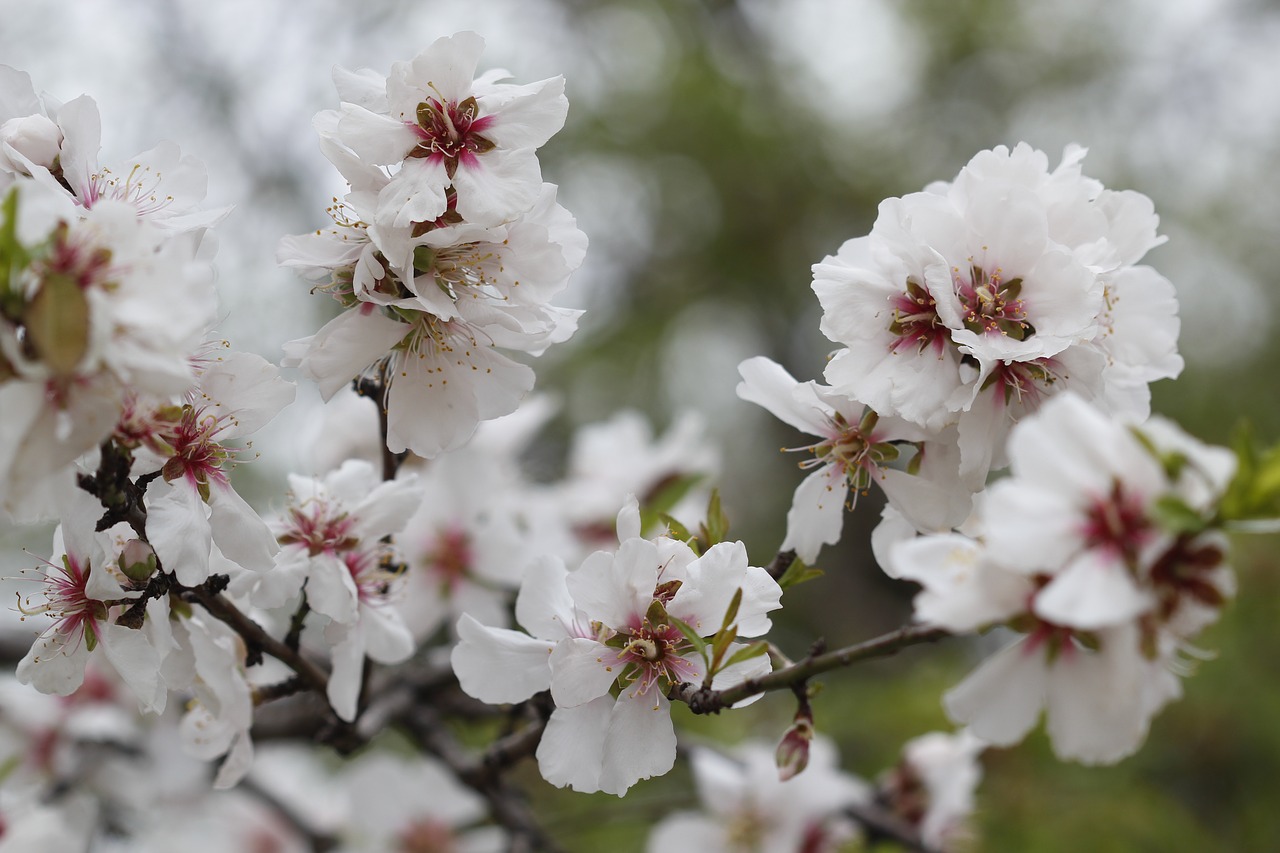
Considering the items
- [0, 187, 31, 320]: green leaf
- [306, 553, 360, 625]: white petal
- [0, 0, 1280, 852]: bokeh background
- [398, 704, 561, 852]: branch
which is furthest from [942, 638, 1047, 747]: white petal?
[0, 0, 1280, 852]: bokeh background

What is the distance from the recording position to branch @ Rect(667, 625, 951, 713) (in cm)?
78

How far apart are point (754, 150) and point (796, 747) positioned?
389cm

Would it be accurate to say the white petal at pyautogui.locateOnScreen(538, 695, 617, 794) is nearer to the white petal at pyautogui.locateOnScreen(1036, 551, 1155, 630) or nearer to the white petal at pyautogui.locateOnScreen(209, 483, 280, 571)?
the white petal at pyautogui.locateOnScreen(209, 483, 280, 571)

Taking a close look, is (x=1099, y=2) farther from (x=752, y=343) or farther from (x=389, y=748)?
(x=389, y=748)

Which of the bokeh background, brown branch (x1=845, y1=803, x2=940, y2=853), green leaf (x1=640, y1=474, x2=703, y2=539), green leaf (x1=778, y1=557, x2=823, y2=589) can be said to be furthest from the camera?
the bokeh background

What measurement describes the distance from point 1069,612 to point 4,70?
1.04 metres

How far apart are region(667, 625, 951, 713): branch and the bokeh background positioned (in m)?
1.96

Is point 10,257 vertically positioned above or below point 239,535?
above

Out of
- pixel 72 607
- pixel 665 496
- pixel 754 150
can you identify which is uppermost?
pixel 72 607

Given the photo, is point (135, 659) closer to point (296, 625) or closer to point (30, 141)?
point (296, 625)

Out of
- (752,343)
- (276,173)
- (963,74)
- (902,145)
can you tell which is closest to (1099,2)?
(963,74)

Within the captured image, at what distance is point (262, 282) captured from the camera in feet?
10.2

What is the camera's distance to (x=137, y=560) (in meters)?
0.86

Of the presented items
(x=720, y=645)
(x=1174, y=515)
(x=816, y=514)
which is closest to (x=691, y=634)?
(x=720, y=645)
